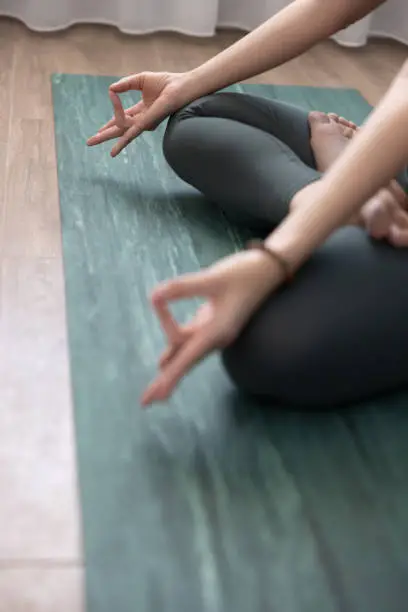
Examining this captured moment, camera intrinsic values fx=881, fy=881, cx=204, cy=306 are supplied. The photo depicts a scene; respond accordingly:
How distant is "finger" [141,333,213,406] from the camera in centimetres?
94

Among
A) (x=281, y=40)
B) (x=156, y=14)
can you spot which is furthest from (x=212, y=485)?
(x=156, y=14)

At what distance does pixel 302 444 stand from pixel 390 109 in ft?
1.33

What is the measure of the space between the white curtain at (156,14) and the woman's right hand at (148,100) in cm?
111

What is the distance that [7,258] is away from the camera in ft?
4.52

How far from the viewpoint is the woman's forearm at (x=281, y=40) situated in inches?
55.6

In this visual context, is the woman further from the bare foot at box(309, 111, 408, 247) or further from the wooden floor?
the wooden floor

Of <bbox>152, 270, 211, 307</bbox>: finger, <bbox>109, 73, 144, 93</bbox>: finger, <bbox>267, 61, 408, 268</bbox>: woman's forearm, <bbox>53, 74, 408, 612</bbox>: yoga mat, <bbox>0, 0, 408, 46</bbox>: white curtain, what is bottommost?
<bbox>0, 0, 408, 46</bbox>: white curtain

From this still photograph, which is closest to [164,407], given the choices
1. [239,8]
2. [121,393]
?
[121,393]

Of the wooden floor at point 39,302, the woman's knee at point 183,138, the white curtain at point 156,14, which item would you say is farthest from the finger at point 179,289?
the white curtain at point 156,14

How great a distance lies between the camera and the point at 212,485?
0.97 metres

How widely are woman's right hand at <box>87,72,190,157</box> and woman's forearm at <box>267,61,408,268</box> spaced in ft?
1.88

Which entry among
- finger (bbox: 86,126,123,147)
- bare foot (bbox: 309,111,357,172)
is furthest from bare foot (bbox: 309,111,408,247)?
finger (bbox: 86,126,123,147)

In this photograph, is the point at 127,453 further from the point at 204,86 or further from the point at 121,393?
the point at 204,86

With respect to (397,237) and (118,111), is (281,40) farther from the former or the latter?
(397,237)
